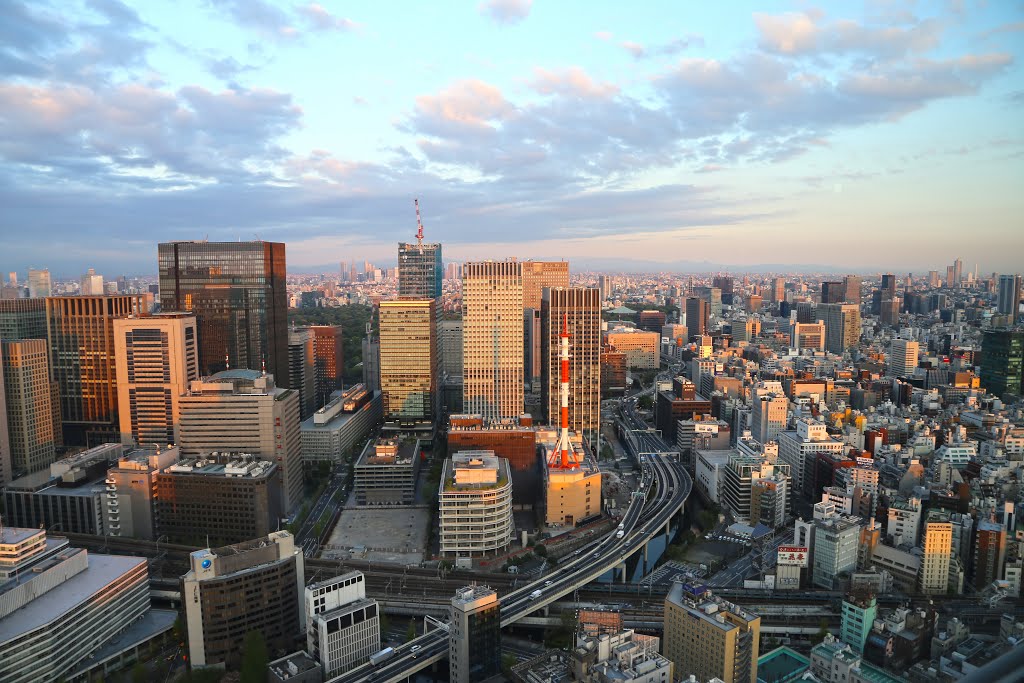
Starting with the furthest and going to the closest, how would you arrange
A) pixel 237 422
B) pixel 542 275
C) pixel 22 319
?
1. pixel 542 275
2. pixel 22 319
3. pixel 237 422

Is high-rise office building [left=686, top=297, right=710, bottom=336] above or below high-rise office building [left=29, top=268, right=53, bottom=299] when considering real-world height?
below

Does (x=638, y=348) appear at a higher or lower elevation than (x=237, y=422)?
lower

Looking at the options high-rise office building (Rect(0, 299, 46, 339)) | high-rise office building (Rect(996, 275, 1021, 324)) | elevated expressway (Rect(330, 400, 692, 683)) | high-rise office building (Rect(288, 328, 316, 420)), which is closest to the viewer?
elevated expressway (Rect(330, 400, 692, 683))

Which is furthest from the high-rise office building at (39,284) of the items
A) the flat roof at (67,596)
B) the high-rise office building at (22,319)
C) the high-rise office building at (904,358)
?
the high-rise office building at (904,358)

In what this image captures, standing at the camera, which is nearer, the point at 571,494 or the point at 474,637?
the point at 474,637

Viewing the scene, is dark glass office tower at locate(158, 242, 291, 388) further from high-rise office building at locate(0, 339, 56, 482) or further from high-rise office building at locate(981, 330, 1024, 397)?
high-rise office building at locate(981, 330, 1024, 397)

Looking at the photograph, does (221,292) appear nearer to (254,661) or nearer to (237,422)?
(237,422)

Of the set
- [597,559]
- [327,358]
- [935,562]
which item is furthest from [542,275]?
[935,562]

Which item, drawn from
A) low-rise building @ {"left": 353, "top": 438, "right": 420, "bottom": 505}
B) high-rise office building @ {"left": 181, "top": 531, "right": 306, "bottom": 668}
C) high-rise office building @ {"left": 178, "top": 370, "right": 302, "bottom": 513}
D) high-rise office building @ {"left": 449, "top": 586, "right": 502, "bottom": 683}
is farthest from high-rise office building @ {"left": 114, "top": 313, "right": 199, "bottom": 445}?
high-rise office building @ {"left": 449, "top": 586, "right": 502, "bottom": 683}
